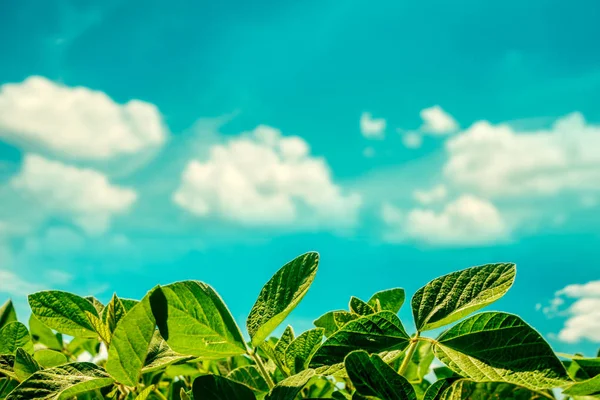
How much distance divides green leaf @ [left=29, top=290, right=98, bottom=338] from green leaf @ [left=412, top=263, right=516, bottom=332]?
71 centimetres

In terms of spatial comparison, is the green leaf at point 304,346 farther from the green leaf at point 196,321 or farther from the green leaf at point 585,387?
the green leaf at point 585,387

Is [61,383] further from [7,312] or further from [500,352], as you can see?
[7,312]

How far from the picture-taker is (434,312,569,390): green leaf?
809 mm

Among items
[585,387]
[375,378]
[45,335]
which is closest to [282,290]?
[375,378]

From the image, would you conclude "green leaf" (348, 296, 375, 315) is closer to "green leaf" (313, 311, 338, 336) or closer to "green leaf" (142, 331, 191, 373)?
"green leaf" (313, 311, 338, 336)

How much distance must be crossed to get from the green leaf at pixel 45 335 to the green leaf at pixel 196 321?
4.75 feet

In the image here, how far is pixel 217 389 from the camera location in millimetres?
860

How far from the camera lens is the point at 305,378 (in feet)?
2.64

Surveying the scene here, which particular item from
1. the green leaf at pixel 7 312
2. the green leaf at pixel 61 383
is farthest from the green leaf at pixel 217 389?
the green leaf at pixel 7 312

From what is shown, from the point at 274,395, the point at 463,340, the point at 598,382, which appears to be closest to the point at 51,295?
the point at 274,395

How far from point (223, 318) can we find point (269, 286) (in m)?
0.12

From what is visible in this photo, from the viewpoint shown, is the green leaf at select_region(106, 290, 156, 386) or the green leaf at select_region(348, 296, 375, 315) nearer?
the green leaf at select_region(106, 290, 156, 386)

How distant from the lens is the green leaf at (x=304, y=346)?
3.36ft

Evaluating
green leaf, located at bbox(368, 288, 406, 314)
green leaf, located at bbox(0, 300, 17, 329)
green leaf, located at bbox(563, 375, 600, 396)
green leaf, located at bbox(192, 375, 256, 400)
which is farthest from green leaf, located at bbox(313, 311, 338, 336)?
green leaf, located at bbox(0, 300, 17, 329)
